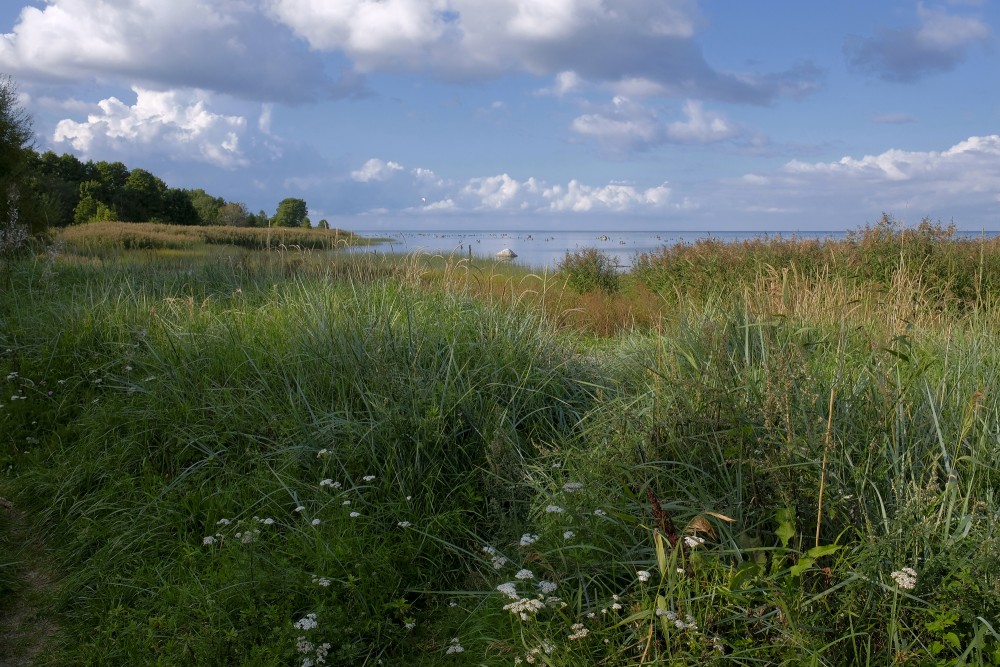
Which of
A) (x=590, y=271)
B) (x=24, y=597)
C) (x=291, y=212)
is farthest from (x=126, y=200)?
(x=24, y=597)

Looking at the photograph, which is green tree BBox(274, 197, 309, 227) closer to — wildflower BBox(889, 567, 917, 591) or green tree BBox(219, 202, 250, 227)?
green tree BBox(219, 202, 250, 227)

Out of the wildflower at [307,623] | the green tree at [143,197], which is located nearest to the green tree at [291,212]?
the green tree at [143,197]

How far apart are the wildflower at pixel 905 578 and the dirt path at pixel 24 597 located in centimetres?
379

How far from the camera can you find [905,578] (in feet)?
8.42

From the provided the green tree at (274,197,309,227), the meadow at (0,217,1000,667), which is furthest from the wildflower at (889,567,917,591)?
the green tree at (274,197,309,227)

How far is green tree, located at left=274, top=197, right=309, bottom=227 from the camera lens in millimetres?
46031

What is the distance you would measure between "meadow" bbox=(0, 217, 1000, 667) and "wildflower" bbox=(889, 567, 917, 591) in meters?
0.01

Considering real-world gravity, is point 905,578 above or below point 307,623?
above

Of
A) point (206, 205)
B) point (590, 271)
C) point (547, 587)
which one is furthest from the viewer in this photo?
point (206, 205)

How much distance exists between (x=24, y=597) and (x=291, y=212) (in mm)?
45197

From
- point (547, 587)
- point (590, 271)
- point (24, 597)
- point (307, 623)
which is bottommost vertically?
point (24, 597)

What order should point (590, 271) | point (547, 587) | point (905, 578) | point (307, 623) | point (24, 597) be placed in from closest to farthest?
point (905, 578) → point (547, 587) → point (307, 623) → point (24, 597) → point (590, 271)

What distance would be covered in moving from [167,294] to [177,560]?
5.89 m

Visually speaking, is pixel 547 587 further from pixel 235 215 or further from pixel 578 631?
pixel 235 215
